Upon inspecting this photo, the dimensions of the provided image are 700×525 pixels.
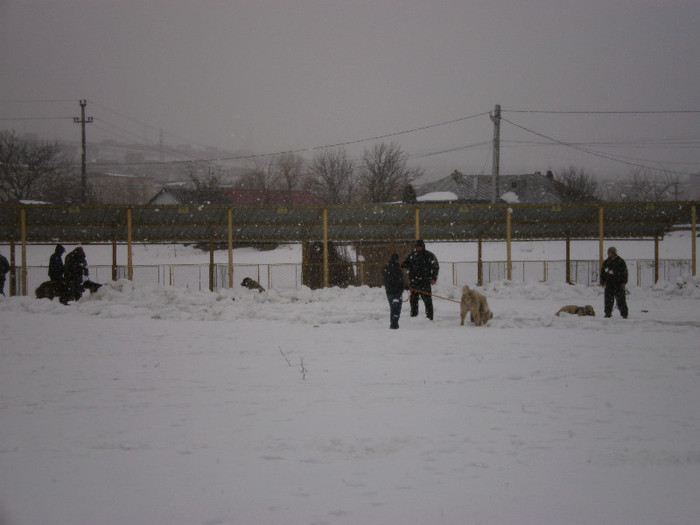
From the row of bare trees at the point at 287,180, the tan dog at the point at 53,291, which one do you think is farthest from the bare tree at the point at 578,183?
the tan dog at the point at 53,291

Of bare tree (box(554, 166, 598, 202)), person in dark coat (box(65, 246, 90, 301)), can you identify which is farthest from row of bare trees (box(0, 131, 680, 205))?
person in dark coat (box(65, 246, 90, 301))

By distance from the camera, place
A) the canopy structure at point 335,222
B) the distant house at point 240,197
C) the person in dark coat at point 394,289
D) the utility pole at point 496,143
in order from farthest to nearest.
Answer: the distant house at point 240,197
the utility pole at point 496,143
the canopy structure at point 335,222
the person in dark coat at point 394,289

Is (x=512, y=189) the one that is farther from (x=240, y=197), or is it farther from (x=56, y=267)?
(x=56, y=267)

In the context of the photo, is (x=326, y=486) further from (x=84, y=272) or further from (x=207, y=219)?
(x=207, y=219)

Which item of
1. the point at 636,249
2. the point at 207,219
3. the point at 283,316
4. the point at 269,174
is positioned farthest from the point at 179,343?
the point at 269,174

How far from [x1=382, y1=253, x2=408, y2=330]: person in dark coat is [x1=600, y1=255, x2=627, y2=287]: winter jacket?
209 inches

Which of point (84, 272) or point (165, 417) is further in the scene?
point (84, 272)

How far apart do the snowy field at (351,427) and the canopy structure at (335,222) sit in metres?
11.8

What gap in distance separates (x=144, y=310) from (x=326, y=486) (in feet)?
41.7

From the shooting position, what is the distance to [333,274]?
26375mm

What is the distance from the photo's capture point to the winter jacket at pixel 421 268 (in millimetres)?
14531

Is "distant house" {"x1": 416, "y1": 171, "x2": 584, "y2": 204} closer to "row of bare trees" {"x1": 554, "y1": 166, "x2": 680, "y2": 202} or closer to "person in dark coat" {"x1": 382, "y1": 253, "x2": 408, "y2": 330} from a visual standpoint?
"row of bare trees" {"x1": 554, "y1": 166, "x2": 680, "y2": 202}

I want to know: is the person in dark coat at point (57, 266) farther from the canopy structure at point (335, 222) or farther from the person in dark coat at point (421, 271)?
the person in dark coat at point (421, 271)

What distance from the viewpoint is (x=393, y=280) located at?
13.1 metres
